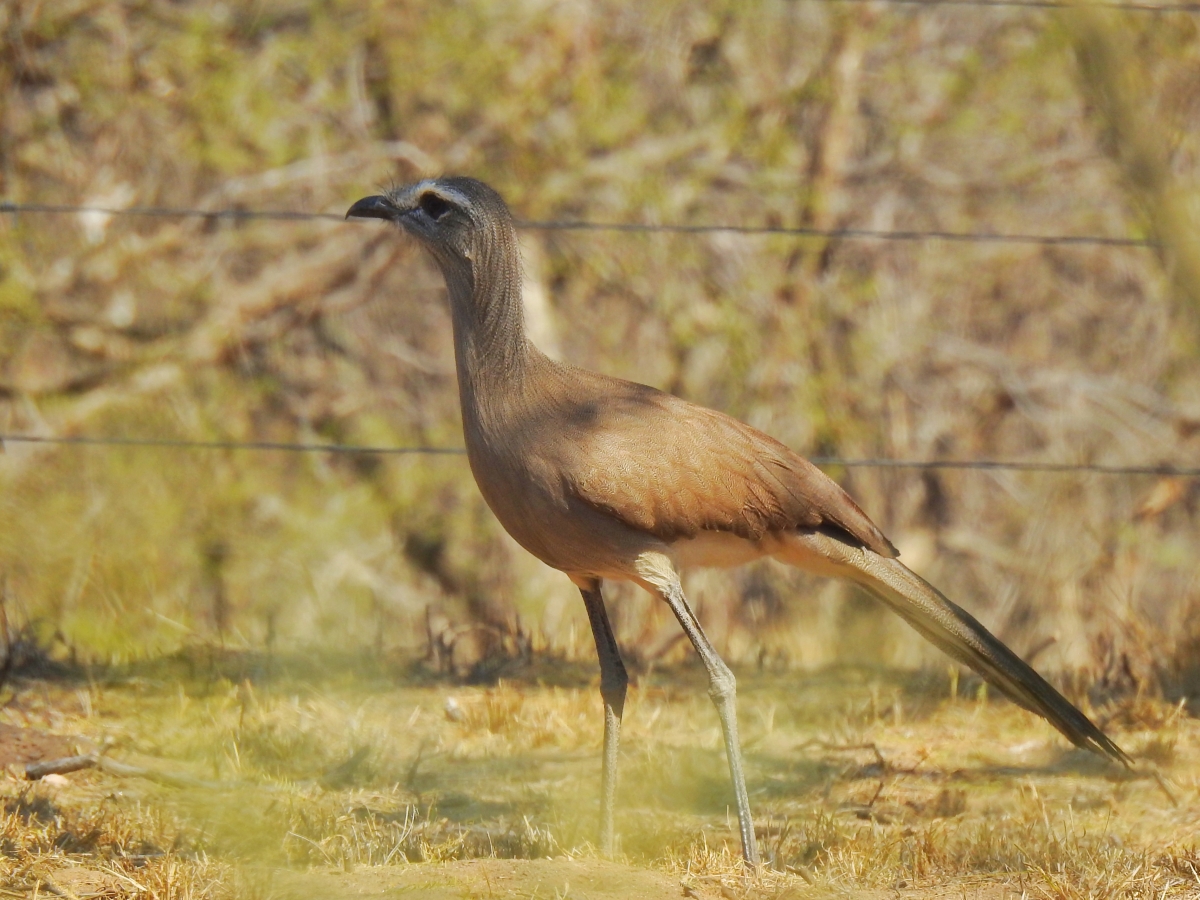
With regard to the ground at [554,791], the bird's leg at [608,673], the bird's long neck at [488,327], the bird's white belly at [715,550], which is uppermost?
the bird's long neck at [488,327]

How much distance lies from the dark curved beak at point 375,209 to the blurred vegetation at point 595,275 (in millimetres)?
5320

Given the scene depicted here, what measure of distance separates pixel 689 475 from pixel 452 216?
1.11 metres

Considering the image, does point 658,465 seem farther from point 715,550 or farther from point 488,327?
point 488,327

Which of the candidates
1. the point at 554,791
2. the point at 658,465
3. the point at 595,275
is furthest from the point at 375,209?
the point at 595,275

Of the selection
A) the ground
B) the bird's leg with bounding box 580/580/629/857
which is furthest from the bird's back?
the ground

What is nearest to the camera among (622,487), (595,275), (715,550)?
(622,487)

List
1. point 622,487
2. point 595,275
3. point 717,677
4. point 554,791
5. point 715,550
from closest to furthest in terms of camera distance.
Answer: point 622,487
point 717,677
point 715,550
point 554,791
point 595,275

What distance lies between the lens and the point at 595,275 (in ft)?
35.3

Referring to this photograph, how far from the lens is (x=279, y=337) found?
35.0 ft

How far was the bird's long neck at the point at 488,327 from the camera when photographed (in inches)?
160

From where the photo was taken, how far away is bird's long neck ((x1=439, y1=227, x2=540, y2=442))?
4066 millimetres

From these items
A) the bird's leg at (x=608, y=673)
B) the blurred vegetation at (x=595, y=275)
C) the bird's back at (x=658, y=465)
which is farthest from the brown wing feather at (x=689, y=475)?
the blurred vegetation at (x=595, y=275)

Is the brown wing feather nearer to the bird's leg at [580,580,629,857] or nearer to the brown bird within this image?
the brown bird

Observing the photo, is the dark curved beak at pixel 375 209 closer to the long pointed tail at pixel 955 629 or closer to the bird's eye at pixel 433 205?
the bird's eye at pixel 433 205
